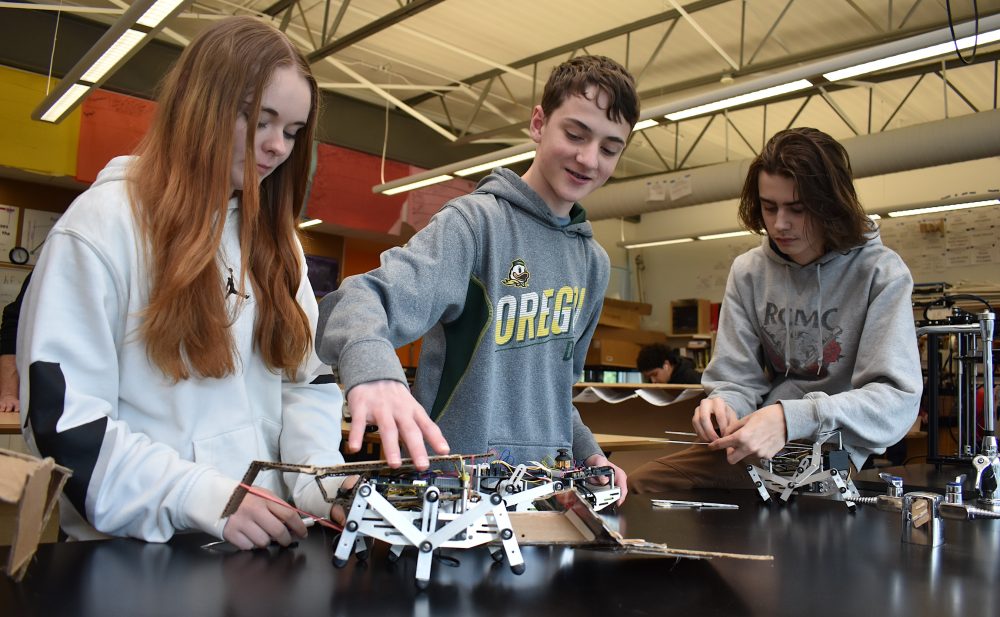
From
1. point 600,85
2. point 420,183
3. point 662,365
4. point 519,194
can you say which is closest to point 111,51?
point 420,183

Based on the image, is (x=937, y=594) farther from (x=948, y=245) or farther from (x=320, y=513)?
(x=948, y=245)

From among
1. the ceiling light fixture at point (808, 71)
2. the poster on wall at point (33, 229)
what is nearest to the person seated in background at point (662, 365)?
the ceiling light fixture at point (808, 71)

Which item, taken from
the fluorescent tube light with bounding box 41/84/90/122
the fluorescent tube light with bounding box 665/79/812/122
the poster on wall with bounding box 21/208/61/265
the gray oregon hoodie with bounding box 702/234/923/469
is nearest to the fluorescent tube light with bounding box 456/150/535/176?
the fluorescent tube light with bounding box 665/79/812/122

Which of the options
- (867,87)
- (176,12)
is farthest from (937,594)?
(867,87)

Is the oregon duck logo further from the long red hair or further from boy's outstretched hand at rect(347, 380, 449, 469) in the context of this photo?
boy's outstretched hand at rect(347, 380, 449, 469)

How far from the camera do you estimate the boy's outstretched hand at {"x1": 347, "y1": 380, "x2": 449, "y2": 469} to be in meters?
0.75

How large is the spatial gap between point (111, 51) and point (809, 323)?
3794 mm

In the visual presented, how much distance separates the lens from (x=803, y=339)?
1837 mm

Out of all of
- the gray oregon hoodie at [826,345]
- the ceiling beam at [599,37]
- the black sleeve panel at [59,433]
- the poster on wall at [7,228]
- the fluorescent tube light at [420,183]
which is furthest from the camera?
the fluorescent tube light at [420,183]

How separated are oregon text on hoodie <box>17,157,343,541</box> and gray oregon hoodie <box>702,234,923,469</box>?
935mm

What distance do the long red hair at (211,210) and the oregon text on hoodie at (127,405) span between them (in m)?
0.03

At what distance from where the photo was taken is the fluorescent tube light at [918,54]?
358 cm

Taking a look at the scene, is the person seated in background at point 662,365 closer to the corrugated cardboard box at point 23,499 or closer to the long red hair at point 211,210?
the long red hair at point 211,210

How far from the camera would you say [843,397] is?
1527 mm
